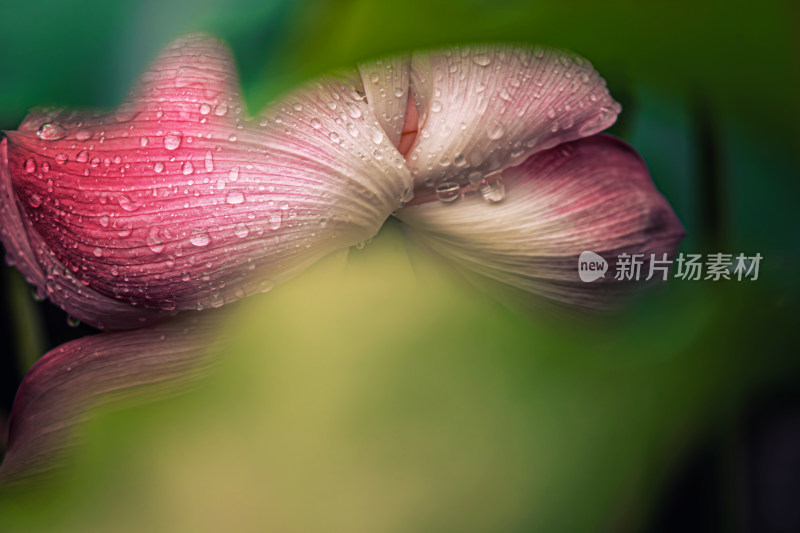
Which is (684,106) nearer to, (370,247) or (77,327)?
(370,247)

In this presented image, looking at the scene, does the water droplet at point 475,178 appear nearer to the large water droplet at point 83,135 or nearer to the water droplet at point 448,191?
the water droplet at point 448,191

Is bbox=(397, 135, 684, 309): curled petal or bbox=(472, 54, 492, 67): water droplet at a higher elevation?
bbox=(472, 54, 492, 67): water droplet

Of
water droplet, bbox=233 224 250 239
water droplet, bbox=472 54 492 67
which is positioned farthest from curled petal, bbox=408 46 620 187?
water droplet, bbox=233 224 250 239

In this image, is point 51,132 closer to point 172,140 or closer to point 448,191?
point 172,140

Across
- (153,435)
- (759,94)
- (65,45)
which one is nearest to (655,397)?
(759,94)

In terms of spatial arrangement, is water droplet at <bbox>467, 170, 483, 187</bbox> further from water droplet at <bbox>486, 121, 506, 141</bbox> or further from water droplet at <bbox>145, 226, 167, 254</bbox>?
water droplet at <bbox>145, 226, 167, 254</bbox>
